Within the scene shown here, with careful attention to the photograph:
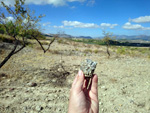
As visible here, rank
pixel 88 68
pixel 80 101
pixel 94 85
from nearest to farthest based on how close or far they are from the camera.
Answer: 1. pixel 80 101
2. pixel 94 85
3. pixel 88 68

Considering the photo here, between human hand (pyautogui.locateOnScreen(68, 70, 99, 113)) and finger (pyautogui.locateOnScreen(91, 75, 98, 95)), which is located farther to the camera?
finger (pyautogui.locateOnScreen(91, 75, 98, 95))

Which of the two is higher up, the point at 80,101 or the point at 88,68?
the point at 88,68

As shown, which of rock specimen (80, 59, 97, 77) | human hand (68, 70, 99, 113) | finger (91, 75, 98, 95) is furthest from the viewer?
rock specimen (80, 59, 97, 77)

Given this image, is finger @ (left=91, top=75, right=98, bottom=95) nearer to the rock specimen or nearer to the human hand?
the human hand

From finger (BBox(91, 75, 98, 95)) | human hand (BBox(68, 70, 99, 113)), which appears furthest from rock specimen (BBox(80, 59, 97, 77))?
human hand (BBox(68, 70, 99, 113))

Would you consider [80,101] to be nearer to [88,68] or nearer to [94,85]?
[94,85]

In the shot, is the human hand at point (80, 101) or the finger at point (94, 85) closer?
the human hand at point (80, 101)

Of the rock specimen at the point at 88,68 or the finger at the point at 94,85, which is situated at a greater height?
the rock specimen at the point at 88,68

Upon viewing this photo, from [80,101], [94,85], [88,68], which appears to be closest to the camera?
[80,101]

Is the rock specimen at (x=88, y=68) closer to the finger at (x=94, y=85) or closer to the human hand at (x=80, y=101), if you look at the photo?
the finger at (x=94, y=85)

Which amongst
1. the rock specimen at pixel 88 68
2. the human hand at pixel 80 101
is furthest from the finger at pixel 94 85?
the rock specimen at pixel 88 68

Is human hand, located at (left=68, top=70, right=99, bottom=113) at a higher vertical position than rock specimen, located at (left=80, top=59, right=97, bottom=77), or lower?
lower

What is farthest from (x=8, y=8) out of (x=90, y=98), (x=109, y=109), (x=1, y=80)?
(x=109, y=109)

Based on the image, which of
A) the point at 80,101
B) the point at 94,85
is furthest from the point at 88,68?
the point at 80,101
